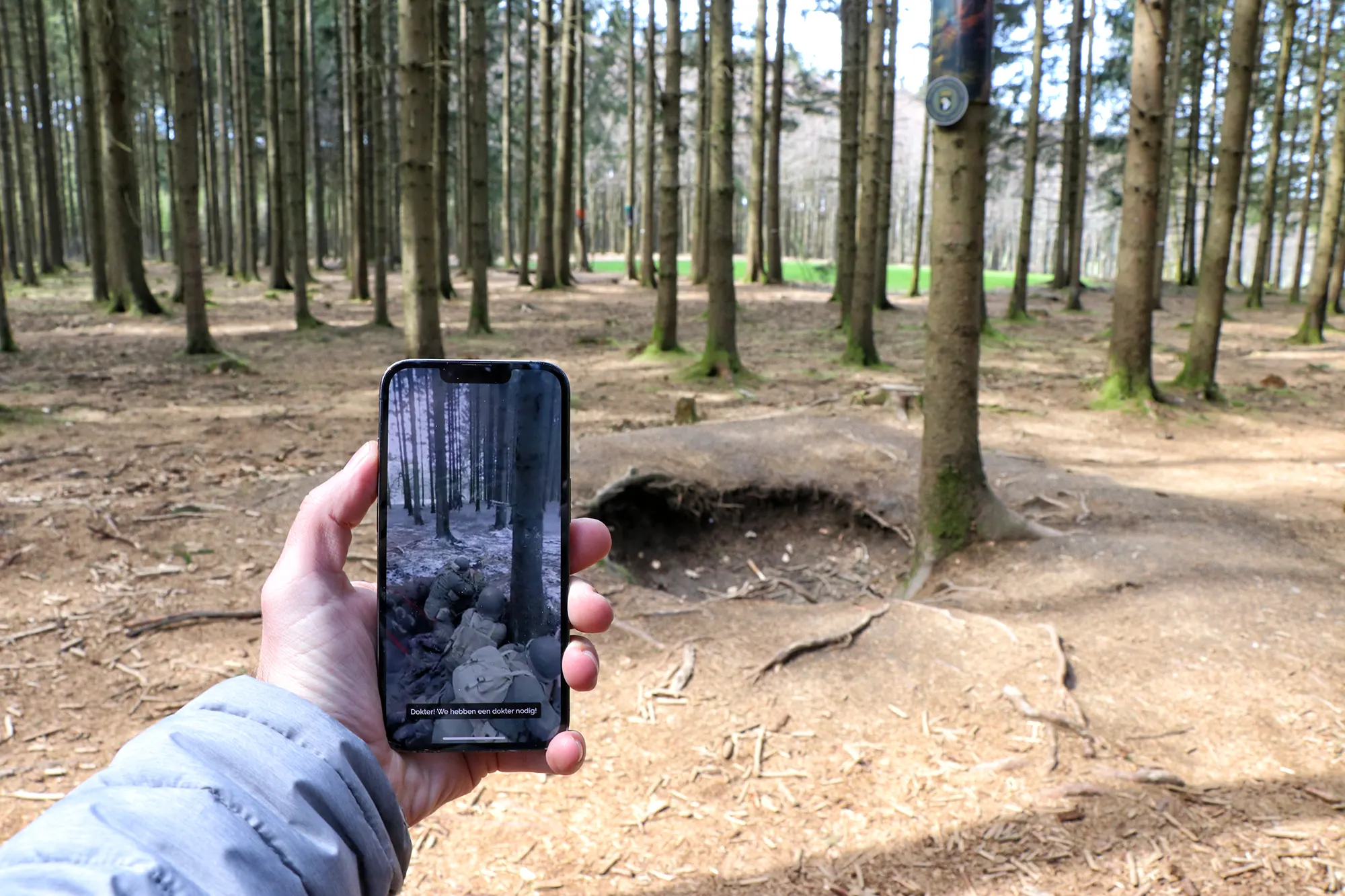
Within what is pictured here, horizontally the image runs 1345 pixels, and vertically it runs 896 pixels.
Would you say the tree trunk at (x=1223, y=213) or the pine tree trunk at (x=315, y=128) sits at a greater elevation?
the pine tree trunk at (x=315, y=128)

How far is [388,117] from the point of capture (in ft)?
86.9

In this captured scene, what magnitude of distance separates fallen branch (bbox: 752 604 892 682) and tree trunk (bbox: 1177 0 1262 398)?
8805mm

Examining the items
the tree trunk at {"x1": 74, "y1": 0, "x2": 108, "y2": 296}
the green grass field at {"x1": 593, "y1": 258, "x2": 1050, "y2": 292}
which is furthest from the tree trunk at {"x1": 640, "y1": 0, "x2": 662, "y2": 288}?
the tree trunk at {"x1": 74, "y1": 0, "x2": 108, "y2": 296}

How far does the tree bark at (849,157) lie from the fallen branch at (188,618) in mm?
14120

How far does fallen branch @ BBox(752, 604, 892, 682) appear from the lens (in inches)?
178

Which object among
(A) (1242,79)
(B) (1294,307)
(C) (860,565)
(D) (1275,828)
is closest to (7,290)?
(C) (860,565)

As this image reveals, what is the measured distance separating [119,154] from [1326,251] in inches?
830

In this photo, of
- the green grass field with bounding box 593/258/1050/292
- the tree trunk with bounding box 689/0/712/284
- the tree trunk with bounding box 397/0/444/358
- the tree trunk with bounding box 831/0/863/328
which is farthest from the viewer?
the green grass field with bounding box 593/258/1050/292

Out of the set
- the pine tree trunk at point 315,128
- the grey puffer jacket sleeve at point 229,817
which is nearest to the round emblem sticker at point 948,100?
the grey puffer jacket sleeve at point 229,817

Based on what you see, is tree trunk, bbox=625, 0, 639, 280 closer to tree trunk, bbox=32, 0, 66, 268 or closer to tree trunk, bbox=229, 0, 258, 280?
tree trunk, bbox=229, 0, 258, 280

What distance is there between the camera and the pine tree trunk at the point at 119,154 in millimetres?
14531

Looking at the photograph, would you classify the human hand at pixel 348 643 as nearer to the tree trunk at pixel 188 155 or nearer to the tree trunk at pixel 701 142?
the tree trunk at pixel 188 155

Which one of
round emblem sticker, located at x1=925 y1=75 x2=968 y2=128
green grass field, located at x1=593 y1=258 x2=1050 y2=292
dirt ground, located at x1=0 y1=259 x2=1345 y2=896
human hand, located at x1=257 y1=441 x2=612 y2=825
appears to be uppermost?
round emblem sticker, located at x1=925 y1=75 x2=968 y2=128

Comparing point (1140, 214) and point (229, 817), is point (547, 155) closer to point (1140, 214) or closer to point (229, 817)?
point (1140, 214)
